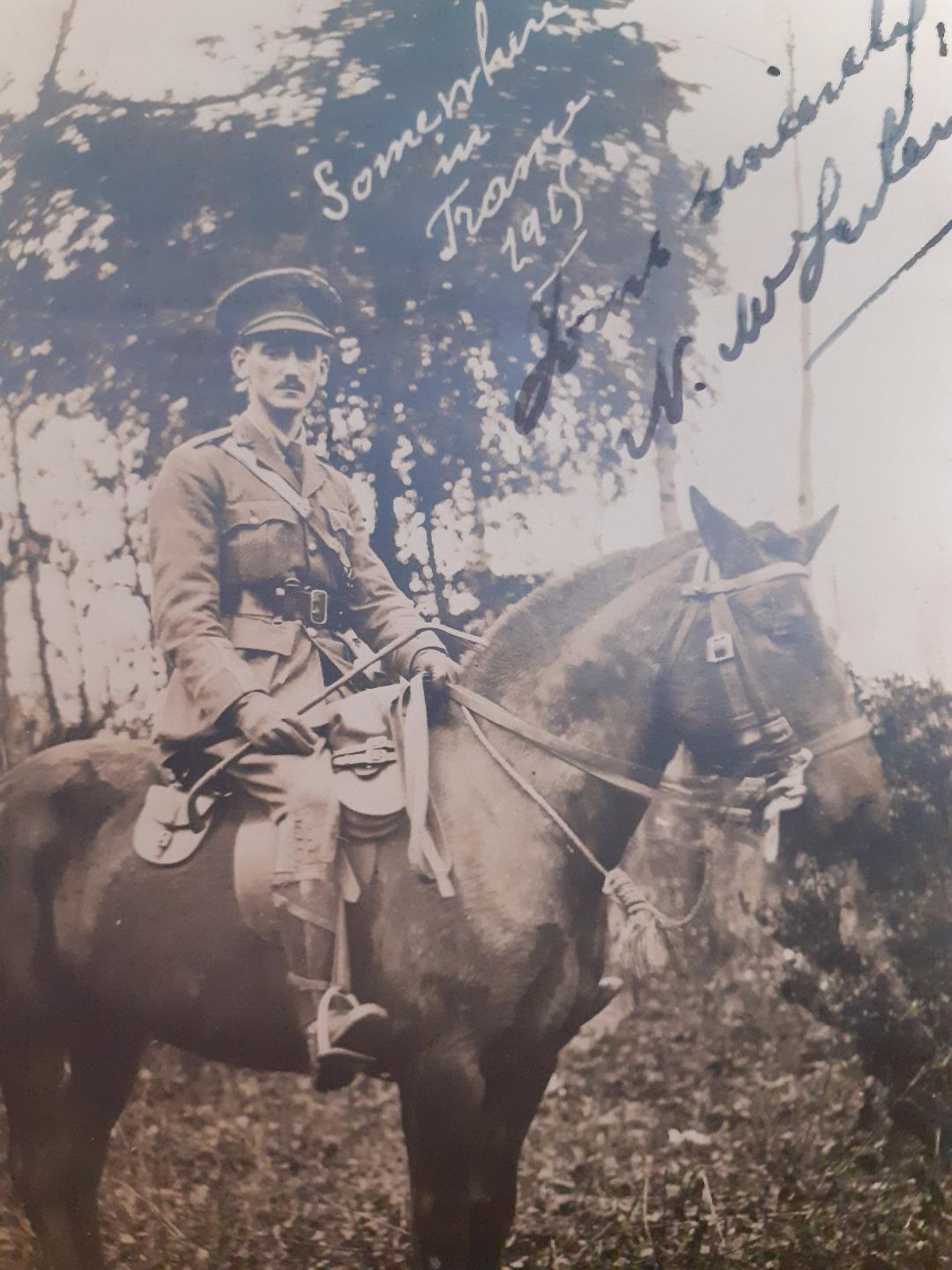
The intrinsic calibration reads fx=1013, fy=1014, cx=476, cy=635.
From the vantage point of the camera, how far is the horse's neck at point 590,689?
309 centimetres

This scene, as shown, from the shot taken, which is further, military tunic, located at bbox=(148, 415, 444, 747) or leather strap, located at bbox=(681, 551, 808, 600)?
leather strap, located at bbox=(681, 551, 808, 600)

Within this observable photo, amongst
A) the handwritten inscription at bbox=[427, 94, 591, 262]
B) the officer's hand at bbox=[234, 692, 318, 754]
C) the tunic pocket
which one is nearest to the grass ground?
the officer's hand at bbox=[234, 692, 318, 754]

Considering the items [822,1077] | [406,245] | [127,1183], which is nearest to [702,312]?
→ [406,245]

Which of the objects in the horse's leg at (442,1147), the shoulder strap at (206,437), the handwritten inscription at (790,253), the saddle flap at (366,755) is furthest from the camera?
the handwritten inscription at (790,253)

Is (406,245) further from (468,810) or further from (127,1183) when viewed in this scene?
(127,1183)

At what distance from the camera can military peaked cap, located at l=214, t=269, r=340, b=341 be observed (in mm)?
3311

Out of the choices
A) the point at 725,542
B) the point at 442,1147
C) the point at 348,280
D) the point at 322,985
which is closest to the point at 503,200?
the point at 348,280

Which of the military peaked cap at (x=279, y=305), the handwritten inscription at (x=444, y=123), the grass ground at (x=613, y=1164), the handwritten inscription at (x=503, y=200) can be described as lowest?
the grass ground at (x=613, y=1164)

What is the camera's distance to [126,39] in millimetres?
3516

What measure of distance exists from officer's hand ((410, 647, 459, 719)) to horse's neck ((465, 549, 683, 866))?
77 mm

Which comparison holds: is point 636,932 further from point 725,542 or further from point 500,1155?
point 725,542
